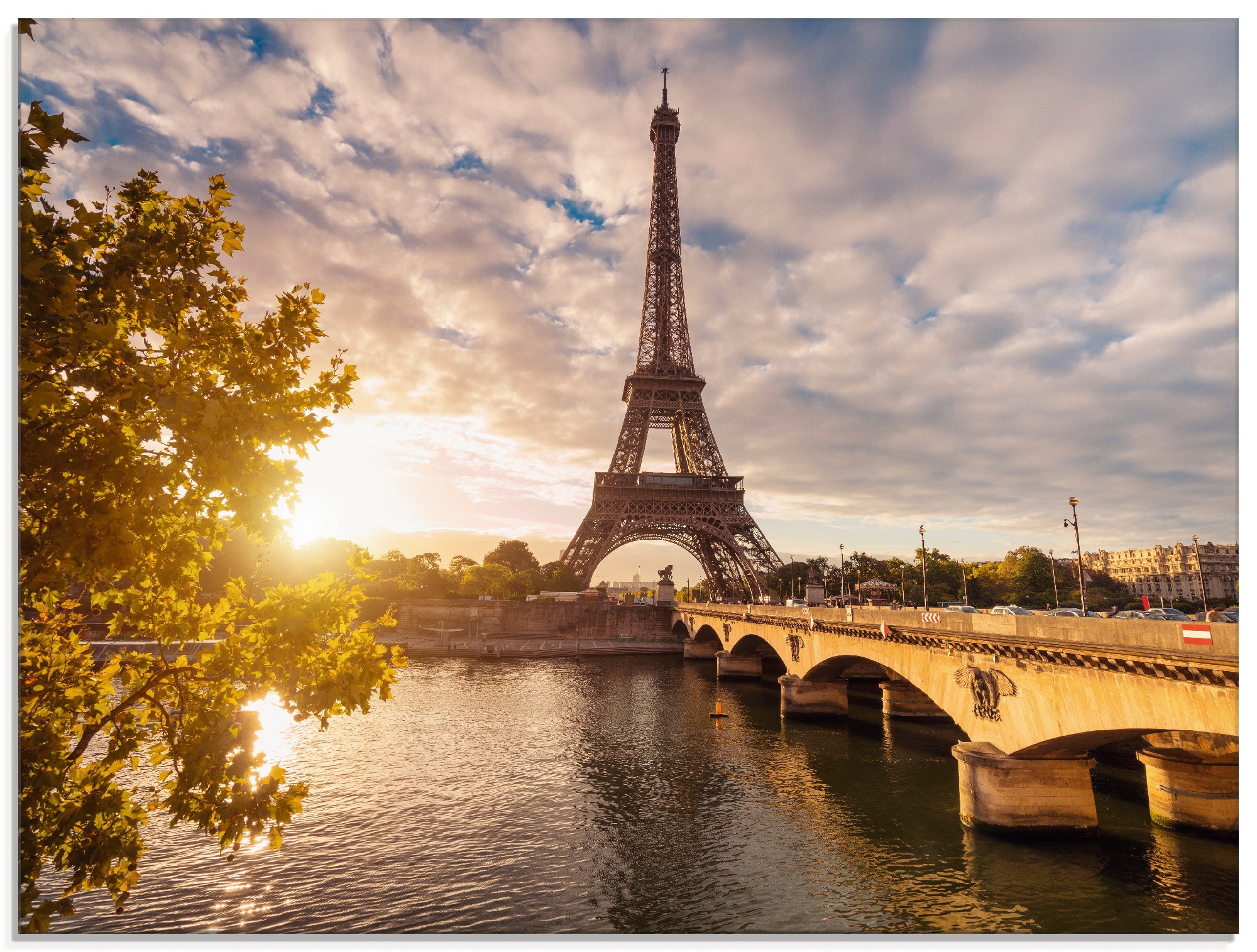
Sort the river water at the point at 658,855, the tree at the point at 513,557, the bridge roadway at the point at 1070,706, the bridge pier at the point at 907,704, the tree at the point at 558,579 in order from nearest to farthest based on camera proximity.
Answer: the bridge roadway at the point at 1070,706 < the river water at the point at 658,855 < the bridge pier at the point at 907,704 < the tree at the point at 558,579 < the tree at the point at 513,557

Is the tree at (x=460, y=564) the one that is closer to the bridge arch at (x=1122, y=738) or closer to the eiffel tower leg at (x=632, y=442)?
the eiffel tower leg at (x=632, y=442)

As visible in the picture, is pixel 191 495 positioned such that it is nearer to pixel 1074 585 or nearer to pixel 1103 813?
pixel 1103 813

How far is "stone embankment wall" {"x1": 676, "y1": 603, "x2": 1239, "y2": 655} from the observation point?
12.8 m

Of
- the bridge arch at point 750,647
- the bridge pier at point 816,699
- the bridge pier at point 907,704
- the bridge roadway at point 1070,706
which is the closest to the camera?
the bridge roadway at point 1070,706

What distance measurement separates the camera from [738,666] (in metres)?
57.6

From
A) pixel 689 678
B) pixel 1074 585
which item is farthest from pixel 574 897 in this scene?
pixel 1074 585

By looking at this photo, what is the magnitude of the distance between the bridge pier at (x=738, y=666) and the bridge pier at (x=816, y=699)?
18.7 m

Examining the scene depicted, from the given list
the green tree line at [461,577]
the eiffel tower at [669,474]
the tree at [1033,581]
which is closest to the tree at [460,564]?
the green tree line at [461,577]

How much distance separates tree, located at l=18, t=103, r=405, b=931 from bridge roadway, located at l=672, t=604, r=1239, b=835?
1397cm

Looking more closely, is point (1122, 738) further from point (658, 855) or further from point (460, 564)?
point (460, 564)

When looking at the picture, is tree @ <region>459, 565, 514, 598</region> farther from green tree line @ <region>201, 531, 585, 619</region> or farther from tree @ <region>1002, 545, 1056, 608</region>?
tree @ <region>1002, 545, 1056, 608</region>

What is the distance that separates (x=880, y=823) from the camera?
21.4m

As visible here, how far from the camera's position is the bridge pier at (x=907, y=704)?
126 feet

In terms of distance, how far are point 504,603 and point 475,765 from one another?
2430 inches
